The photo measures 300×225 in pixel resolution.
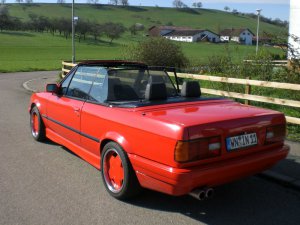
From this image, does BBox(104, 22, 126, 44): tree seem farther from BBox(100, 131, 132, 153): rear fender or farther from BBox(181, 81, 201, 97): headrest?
BBox(100, 131, 132, 153): rear fender

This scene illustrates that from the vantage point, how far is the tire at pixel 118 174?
4582 millimetres

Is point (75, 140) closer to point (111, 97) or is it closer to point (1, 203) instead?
point (111, 97)

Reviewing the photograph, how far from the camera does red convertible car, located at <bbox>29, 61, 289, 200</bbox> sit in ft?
13.3

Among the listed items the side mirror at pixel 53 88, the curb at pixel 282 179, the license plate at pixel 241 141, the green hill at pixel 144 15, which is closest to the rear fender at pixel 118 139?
the license plate at pixel 241 141

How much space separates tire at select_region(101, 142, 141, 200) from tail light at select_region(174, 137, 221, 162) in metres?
0.80

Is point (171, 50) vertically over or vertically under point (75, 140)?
over

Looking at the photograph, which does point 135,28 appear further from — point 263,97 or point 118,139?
point 118,139

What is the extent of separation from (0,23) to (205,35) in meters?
61.4

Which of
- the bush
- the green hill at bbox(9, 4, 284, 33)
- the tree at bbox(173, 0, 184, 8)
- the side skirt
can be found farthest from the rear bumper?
the tree at bbox(173, 0, 184, 8)

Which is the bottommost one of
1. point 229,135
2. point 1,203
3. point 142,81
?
point 1,203

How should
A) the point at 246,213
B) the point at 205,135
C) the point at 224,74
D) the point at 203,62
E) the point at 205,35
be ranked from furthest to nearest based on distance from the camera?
the point at 205,35 → the point at 203,62 → the point at 224,74 → the point at 246,213 → the point at 205,135

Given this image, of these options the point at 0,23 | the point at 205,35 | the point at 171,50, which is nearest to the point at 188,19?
the point at 205,35

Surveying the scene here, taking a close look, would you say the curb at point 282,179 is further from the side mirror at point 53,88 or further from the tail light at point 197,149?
the side mirror at point 53,88

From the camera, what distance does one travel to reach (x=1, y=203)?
15.6 feet
